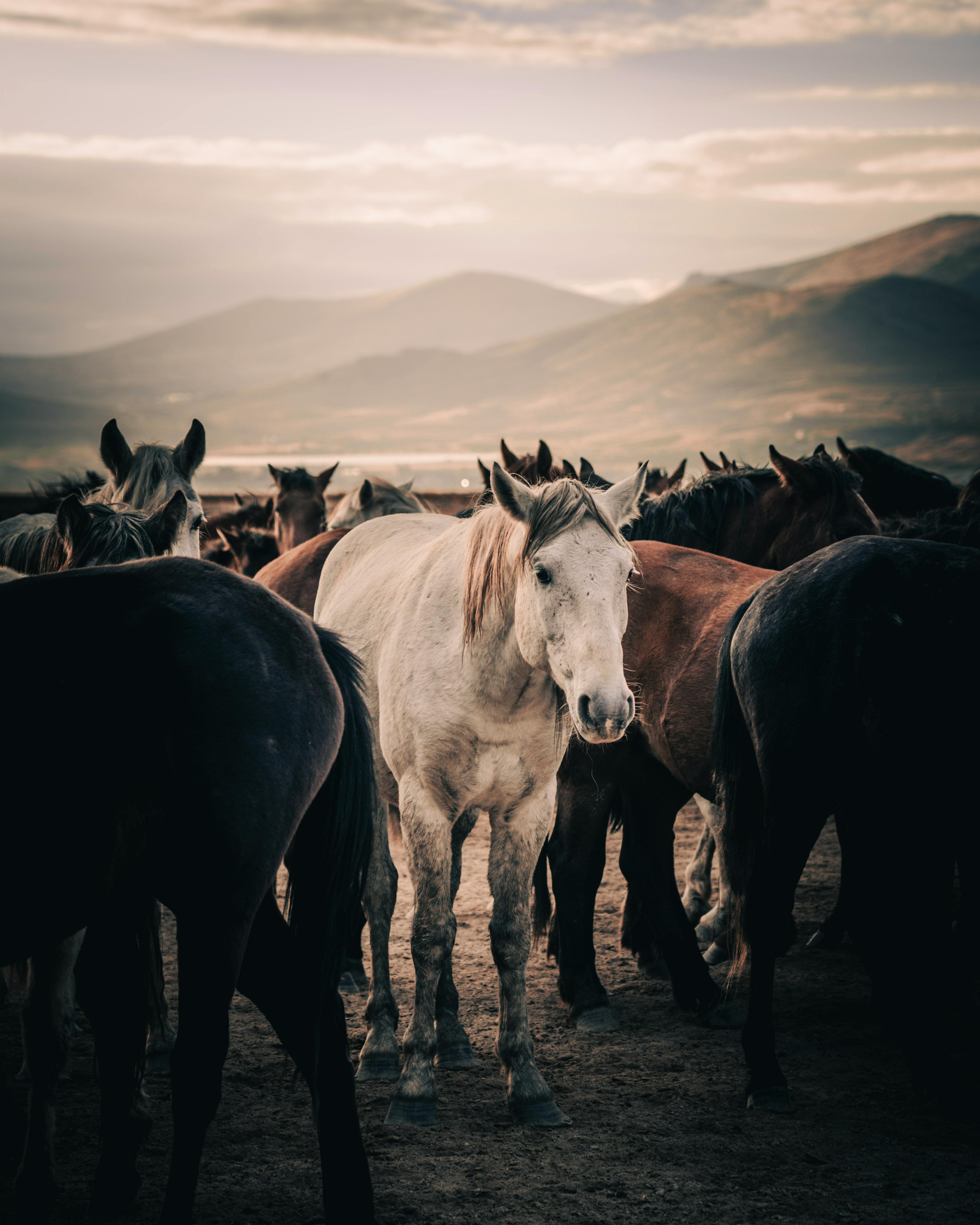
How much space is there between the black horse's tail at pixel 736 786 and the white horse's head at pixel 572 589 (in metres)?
0.71

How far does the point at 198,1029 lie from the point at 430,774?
4.69 feet

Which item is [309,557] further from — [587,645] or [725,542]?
[587,645]

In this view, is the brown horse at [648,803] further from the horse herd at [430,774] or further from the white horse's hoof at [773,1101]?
the white horse's hoof at [773,1101]

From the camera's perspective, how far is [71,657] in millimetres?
2539

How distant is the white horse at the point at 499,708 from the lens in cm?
349

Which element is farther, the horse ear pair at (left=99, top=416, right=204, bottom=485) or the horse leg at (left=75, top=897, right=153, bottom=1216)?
the horse ear pair at (left=99, top=416, right=204, bottom=485)

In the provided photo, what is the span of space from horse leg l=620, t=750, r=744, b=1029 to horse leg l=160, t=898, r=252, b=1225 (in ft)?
8.92

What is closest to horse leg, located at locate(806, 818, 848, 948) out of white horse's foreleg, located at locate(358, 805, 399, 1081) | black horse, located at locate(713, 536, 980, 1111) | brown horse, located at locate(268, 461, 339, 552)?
black horse, located at locate(713, 536, 980, 1111)

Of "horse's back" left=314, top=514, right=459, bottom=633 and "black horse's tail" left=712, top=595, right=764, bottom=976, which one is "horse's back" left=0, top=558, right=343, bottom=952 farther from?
"black horse's tail" left=712, top=595, right=764, bottom=976

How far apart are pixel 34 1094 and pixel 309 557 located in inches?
151

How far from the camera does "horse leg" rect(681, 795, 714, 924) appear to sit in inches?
244

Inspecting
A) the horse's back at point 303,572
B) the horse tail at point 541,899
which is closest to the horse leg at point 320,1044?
the horse tail at point 541,899

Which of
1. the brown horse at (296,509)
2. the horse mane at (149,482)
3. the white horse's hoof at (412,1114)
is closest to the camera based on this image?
the white horse's hoof at (412,1114)

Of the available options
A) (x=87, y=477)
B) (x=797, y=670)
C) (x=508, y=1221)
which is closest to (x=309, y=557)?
(x=87, y=477)
